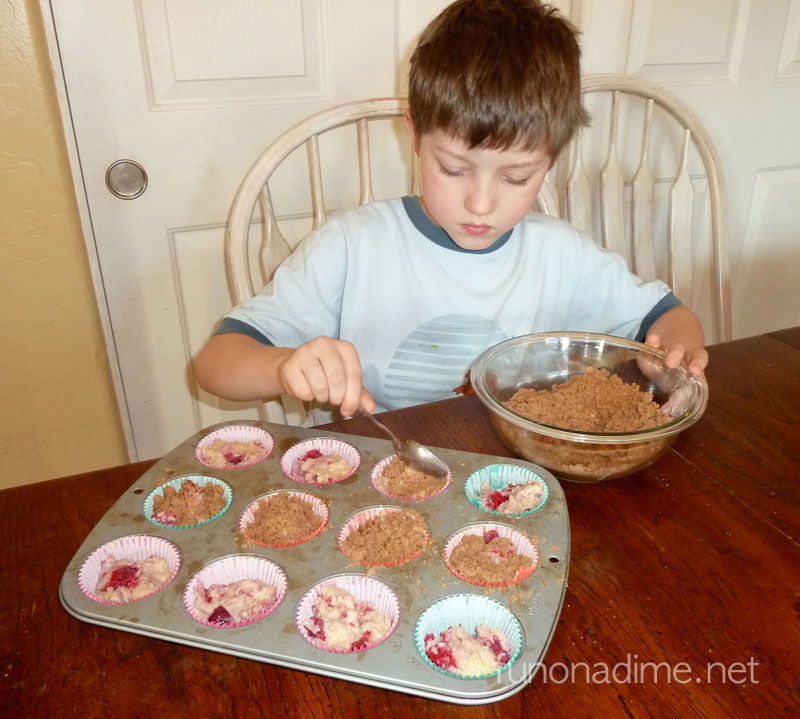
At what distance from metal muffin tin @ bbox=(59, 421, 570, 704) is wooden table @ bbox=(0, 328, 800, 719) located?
0.05 feet

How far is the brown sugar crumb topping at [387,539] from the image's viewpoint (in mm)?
698

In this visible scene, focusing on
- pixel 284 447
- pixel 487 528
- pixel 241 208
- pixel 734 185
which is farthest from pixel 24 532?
pixel 734 185

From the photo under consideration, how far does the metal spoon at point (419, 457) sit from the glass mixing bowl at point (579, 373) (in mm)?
96

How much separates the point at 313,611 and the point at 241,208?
30.2 inches

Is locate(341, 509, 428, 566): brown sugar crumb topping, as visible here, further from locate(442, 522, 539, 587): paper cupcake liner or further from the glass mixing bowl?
the glass mixing bowl

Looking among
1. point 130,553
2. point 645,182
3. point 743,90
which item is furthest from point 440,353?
point 743,90

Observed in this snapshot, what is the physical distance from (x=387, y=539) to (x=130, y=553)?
28cm

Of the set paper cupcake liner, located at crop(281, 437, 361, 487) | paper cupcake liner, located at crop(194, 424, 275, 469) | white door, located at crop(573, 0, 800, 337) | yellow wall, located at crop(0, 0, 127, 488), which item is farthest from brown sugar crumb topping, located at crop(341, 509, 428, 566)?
white door, located at crop(573, 0, 800, 337)

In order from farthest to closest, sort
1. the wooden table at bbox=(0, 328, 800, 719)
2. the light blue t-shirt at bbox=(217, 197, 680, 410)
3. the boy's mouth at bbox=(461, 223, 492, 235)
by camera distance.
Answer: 1. the light blue t-shirt at bbox=(217, 197, 680, 410)
2. the boy's mouth at bbox=(461, 223, 492, 235)
3. the wooden table at bbox=(0, 328, 800, 719)

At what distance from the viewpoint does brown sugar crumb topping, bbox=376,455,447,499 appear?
0.80 m

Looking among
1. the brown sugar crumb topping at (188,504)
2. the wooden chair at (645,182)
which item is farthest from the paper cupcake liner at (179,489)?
the wooden chair at (645,182)

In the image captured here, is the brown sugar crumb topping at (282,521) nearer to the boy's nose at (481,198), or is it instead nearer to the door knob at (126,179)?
the boy's nose at (481,198)

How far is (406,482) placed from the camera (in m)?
0.81

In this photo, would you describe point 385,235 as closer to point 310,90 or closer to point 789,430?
point 310,90
